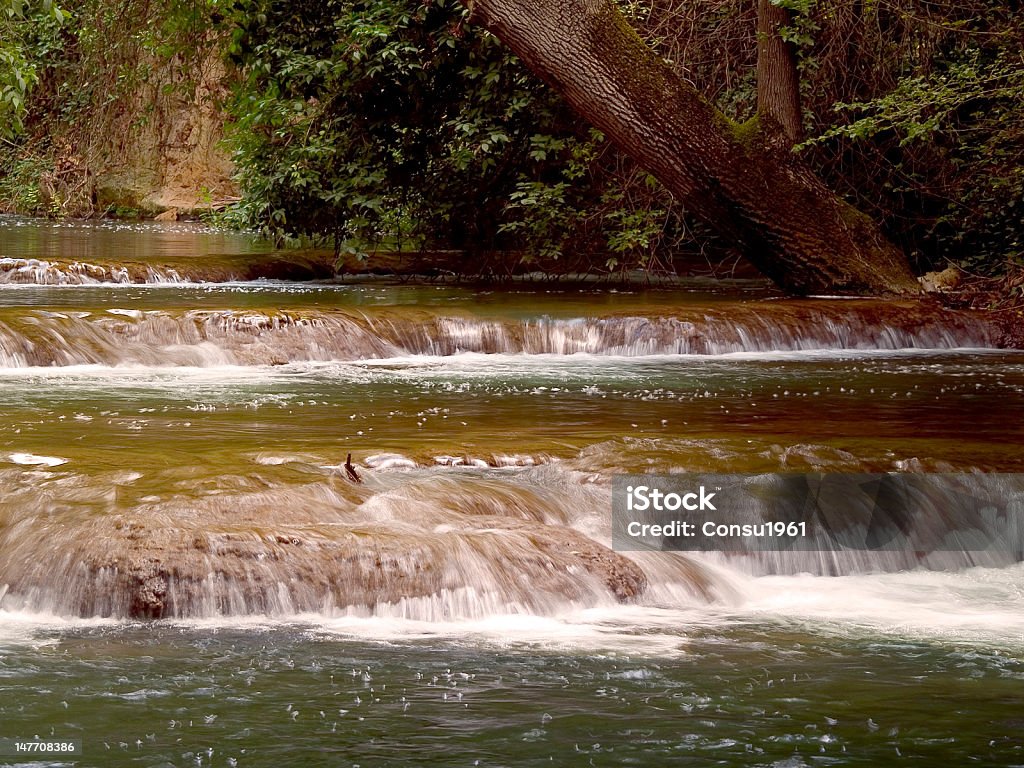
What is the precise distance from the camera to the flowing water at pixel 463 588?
4.36m

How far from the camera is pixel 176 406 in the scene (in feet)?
29.1

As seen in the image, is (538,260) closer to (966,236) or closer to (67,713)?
(966,236)

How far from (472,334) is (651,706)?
794 centimetres

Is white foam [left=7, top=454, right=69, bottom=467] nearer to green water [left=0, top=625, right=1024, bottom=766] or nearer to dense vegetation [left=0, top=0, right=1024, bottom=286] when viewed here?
green water [left=0, top=625, right=1024, bottom=766]

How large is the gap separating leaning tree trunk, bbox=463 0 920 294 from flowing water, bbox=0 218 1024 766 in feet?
13.2

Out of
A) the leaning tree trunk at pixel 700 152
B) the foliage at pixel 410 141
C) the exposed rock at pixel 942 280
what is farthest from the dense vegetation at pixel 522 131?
the leaning tree trunk at pixel 700 152

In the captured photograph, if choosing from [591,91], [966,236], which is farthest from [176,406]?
[966,236]

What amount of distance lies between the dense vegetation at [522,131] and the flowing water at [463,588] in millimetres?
5711

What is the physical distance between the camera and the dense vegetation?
15.3m

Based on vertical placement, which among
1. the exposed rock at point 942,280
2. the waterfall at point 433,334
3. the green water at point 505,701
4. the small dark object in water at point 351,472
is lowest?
the green water at point 505,701

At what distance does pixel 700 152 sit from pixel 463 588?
9084mm

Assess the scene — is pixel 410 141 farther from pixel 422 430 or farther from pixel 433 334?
pixel 422 430

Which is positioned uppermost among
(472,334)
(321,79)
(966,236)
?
(321,79)

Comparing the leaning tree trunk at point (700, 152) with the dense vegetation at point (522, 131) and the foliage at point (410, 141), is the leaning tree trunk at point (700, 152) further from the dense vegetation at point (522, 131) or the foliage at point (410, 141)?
the foliage at point (410, 141)
